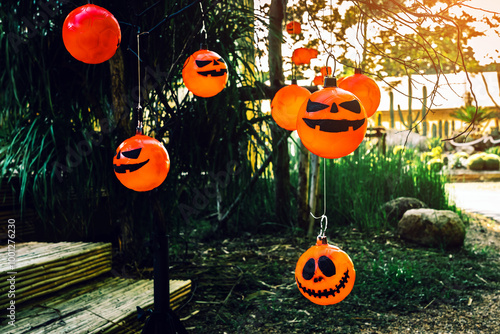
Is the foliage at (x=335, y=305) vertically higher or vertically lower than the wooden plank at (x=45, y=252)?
lower

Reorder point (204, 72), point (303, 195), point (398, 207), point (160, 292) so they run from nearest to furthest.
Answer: point (160, 292) → point (204, 72) → point (303, 195) → point (398, 207)

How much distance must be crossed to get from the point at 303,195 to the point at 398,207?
1193 millimetres

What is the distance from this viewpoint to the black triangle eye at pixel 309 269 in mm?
1490

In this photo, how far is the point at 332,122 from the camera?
1.20 meters

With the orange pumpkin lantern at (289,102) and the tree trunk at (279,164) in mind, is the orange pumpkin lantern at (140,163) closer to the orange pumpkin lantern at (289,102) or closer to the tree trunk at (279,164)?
the orange pumpkin lantern at (289,102)

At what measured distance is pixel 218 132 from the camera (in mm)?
3131

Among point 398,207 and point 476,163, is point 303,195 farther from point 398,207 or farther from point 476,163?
point 476,163

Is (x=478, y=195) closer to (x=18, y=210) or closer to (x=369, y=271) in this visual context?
(x=369, y=271)

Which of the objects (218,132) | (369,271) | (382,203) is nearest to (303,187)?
(382,203)

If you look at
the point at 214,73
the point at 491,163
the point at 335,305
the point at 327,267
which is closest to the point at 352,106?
the point at 327,267

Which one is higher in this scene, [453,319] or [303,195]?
[303,195]

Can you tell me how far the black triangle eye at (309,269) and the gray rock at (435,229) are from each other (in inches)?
119

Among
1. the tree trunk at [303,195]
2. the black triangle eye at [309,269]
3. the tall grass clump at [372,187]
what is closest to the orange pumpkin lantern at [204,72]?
the black triangle eye at [309,269]

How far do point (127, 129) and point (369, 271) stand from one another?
218cm
